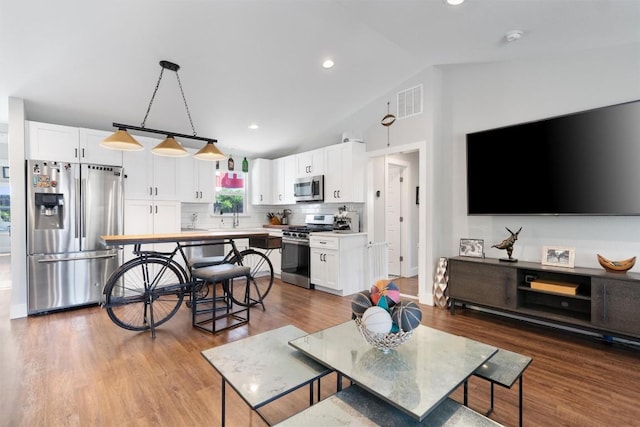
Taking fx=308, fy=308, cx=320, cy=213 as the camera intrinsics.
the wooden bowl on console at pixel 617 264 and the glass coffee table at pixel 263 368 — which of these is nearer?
the glass coffee table at pixel 263 368

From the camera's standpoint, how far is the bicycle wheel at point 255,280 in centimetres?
415

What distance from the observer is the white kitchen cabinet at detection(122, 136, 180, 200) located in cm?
437

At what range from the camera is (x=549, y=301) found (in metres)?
3.26

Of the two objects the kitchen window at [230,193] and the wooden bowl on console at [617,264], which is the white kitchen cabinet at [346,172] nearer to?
the kitchen window at [230,193]

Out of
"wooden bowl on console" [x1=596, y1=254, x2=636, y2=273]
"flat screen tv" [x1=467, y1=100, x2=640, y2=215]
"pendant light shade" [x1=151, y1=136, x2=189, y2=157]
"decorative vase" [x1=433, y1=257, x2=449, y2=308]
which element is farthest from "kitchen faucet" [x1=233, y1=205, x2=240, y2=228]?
"wooden bowl on console" [x1=596, y1=254, x2=636, y2=273]

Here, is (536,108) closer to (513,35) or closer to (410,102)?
(513,35)

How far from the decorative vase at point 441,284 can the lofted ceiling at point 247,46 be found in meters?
2.45

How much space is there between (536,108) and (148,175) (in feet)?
16.6

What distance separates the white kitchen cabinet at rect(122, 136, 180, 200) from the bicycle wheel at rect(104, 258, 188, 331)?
1147mm

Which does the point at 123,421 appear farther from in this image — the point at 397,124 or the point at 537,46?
the point at 537,46

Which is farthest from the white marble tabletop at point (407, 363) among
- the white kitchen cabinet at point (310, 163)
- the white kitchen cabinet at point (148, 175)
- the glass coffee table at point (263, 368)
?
the white kitchen cabinet at point (148, 175)

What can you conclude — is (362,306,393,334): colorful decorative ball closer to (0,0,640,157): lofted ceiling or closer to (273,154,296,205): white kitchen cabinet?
(0,0,640,157): lofted ceiling

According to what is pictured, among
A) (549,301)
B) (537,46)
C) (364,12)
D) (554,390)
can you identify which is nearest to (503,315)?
(549,301)

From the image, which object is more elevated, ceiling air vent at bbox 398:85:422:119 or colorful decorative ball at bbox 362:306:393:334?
ceiling air vent at bbox 398:85:422:119
